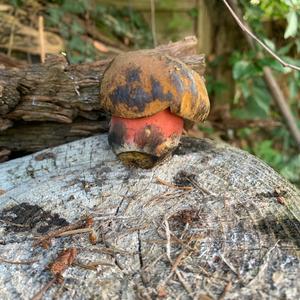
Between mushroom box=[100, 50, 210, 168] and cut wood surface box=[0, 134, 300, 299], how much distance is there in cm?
8

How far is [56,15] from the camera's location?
9.15ft

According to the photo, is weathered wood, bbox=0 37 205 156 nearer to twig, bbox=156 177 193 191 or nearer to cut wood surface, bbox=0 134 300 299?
cut wood surface, bbox=0 134 300 299

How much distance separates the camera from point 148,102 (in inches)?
57.1

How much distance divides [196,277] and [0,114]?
1.07 m

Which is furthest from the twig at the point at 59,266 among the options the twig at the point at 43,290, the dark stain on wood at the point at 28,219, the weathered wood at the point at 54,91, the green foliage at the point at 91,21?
the green foliage at the point at 91,21

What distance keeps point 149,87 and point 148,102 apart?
5 centimetres

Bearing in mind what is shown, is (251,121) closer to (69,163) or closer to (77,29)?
(77,29)

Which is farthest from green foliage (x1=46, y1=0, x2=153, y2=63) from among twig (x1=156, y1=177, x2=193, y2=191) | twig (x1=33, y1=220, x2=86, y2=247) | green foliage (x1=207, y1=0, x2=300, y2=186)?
twig (x1=33, y1=220, x2=86, y2=247)

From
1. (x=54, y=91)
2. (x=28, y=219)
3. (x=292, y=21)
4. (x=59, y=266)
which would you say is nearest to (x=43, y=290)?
(x=59, y=266)

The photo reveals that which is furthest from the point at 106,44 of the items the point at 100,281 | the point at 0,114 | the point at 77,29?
the point at 100,281

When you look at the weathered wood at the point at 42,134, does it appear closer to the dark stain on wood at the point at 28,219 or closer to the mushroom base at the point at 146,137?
the mushroom base at the point at 146,137

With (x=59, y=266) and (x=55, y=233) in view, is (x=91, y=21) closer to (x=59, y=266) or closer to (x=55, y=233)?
(x=55, y=233)

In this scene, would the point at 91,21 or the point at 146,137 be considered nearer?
the point at 146,137

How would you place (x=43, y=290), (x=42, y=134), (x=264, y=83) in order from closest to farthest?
(x=43, y=290), (x=42, y=134), (x=264, y=83)
